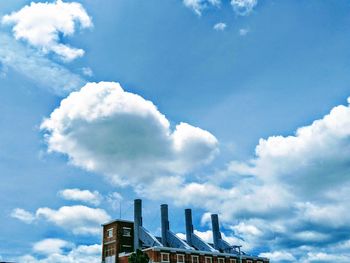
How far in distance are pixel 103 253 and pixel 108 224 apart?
21.1 ft

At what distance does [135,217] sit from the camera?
92.0 meters

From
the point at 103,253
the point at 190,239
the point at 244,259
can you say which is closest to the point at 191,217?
the point at 190,239

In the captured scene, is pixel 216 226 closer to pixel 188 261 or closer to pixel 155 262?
pixel 188 261

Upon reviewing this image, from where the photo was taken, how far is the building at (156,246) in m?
83.4

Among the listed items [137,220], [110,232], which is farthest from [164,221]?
[110,232]

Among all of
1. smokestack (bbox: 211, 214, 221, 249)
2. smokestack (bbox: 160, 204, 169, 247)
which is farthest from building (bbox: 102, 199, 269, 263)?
smokestack (bbox: 211, 214, 221, 249)

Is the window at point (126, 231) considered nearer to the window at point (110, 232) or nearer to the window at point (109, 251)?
the window at point (110, 232)

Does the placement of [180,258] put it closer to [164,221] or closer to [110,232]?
[164,221]

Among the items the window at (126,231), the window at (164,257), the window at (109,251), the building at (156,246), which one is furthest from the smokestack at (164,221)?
the window at (109,251)

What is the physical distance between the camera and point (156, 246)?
8169 cm

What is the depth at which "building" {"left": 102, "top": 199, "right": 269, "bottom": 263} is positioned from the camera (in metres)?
83.4

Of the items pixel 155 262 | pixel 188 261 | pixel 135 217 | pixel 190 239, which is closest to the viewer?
pixel 155 262

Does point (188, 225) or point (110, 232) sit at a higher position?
point (188, 225)

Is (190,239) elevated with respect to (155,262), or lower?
elevated
